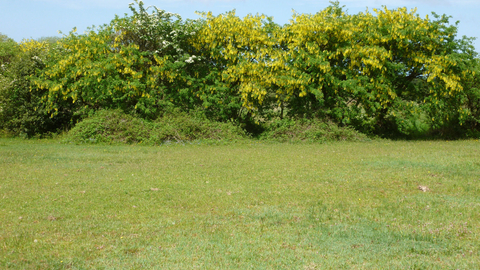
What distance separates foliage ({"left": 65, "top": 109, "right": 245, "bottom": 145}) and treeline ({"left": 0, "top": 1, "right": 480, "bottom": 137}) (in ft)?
3.35

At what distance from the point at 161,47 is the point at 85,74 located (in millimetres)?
3704

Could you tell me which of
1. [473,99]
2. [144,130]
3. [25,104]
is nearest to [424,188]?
[144,130]

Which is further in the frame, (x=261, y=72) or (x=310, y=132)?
(x=261, y=72)

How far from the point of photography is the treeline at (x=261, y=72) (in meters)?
20.7

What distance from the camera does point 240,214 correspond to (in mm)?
7328

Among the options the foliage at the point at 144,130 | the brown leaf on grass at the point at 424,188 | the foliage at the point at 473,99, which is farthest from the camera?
the foliage at the point at 473,99

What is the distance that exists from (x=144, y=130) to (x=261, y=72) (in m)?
6.01

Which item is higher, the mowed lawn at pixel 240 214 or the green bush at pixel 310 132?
the green bush at pixel 310 132

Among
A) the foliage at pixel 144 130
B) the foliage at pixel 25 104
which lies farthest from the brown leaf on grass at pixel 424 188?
the foliage at pixel 25 104

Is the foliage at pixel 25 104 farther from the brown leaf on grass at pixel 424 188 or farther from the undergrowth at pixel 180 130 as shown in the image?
the brown leaf on grass at pixel 424 188

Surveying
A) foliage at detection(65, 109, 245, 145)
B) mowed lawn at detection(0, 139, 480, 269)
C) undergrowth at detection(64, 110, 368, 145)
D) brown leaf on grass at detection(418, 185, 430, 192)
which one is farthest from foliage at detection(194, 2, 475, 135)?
brown leaf on grass at detection(418, 185, 430, 192)

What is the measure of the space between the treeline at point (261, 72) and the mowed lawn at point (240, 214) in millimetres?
7973

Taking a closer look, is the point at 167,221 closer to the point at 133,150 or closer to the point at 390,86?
the point at 133,150

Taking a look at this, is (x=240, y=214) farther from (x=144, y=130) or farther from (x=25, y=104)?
(x=25, y=104)
